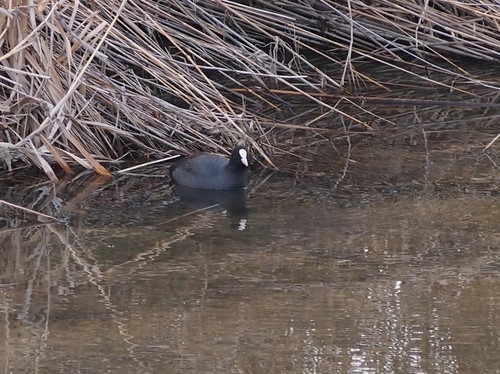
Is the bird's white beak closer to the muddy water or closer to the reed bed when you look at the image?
the muddy water

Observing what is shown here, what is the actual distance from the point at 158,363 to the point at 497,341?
100 centimetres

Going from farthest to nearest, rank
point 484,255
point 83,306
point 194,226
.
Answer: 1. point 194,226
2. point 484,255
3. point 83,306

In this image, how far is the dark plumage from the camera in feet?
17.2

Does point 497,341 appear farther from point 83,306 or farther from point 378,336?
point 83,306

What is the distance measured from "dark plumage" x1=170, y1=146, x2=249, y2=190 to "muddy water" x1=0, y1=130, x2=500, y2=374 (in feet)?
0.28


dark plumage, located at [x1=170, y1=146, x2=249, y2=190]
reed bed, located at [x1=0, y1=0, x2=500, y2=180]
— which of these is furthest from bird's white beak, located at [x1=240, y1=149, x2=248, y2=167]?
reed bed, located at [x1=0, y1=0, x2=500, y2=180]

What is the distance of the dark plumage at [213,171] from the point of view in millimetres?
5246

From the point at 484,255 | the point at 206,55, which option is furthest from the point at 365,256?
the point at 206,55

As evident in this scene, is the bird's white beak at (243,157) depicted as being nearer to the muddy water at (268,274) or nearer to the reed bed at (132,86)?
the muddy water at (268,274)

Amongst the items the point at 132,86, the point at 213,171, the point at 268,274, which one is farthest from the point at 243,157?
the point at 268,274

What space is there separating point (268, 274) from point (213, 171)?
5.02 feet

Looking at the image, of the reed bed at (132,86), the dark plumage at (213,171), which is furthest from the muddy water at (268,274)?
the reed bed at (132,86)

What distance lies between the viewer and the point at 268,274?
3.90 m

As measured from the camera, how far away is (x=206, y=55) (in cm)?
629
